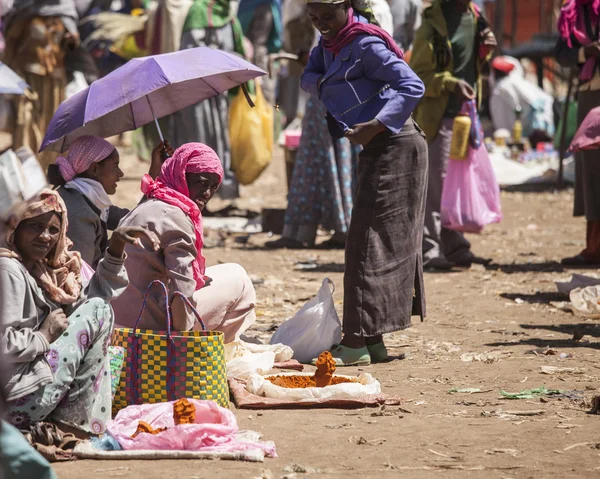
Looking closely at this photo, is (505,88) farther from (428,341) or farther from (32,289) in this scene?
(32,289)

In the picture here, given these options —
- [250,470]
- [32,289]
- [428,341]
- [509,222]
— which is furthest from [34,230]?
[509,222]

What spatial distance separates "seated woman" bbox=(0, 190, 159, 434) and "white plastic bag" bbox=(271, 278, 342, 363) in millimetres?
1813

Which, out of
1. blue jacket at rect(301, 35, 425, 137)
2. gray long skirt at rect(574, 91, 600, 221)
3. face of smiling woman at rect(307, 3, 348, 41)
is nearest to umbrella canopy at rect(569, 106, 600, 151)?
blue jacket at rect(301, 35, 425, 137)

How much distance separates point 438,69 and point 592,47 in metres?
1.27

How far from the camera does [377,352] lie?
647 cm

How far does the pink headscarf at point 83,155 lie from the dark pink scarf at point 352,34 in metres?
1.30

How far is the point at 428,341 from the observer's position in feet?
23.2

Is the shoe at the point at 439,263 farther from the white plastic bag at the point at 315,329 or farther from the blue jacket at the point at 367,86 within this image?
the blue jacket at the point at 367,86

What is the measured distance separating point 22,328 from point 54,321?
14 centimetres

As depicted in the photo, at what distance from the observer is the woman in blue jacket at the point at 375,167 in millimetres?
6070

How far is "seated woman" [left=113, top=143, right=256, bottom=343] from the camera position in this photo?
5.25 meters

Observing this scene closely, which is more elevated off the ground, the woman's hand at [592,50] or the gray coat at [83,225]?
the woman's hand at [592,50]

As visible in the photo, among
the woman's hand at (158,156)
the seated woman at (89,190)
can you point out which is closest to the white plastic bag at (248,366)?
the seated woman at (89,190)

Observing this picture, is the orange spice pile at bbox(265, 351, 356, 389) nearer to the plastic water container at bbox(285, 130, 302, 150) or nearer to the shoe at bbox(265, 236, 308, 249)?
the shoe at bbox(265, 236, 308, 249)
